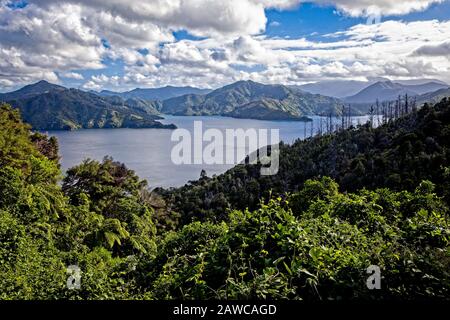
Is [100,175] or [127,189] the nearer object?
[100,175]

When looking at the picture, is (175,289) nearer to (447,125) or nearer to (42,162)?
(42,162)

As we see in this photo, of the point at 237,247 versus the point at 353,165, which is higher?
the point at 237,247

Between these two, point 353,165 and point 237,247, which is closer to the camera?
point 237,247

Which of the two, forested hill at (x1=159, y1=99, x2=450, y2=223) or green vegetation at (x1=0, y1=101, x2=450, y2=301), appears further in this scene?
forested hill at (x1=159, y1=99, x2=450, y2=223)

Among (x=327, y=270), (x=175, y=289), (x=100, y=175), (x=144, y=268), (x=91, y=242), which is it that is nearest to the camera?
(x=327, y=270)

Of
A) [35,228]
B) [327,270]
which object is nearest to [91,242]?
[35,228]

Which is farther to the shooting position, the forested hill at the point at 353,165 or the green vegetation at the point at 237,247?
the forested hill at the point at 353,165
